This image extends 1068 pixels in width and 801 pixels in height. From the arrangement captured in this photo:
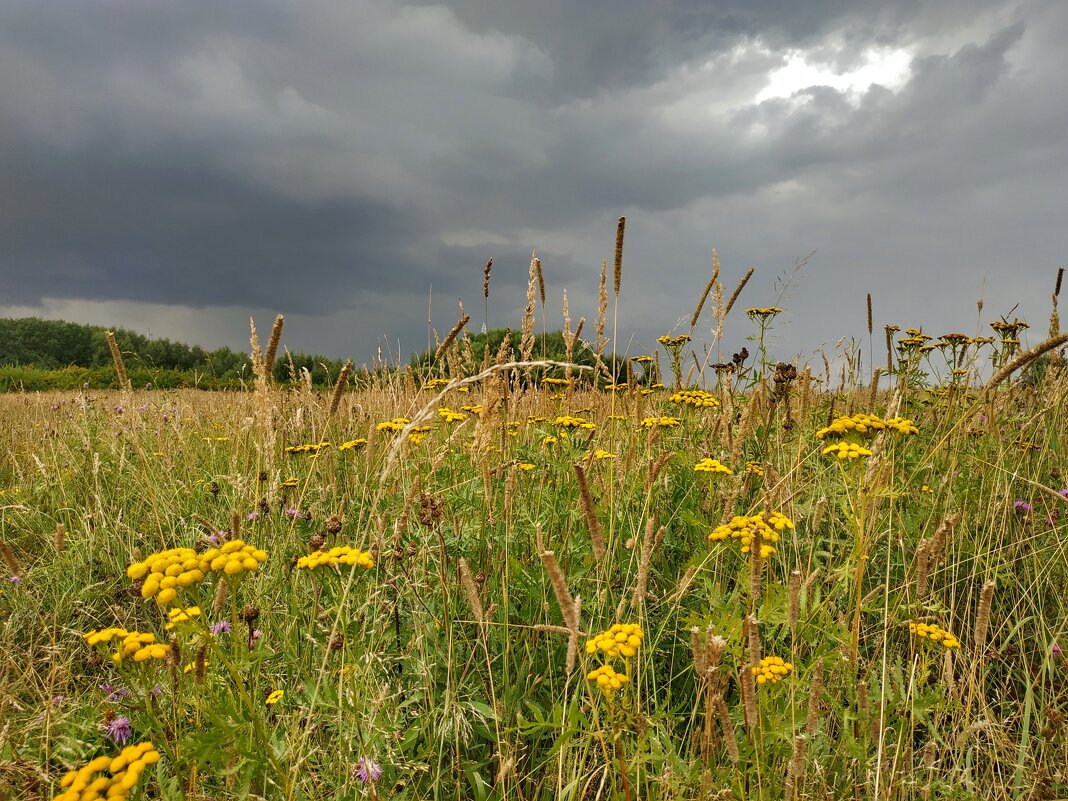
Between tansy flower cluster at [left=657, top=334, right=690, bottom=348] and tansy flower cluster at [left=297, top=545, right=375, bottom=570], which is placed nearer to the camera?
tansy flower cluster at [left=297, top=545, right=375, bottom=570]

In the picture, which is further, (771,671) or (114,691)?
(114,691)

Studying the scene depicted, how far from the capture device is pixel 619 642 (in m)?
1.48

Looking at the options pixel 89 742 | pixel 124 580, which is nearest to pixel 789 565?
pixel 89 742

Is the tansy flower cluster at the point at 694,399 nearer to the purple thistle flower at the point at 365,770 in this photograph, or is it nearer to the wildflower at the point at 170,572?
the purple thistle flower at the point at 365,770

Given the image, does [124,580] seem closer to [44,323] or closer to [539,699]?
[539,699]

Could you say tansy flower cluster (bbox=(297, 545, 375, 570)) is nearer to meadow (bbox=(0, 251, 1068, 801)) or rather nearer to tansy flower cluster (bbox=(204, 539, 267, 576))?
meadow (bbox=(0, 251, 1068, 801))

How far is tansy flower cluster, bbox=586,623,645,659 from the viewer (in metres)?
1.43

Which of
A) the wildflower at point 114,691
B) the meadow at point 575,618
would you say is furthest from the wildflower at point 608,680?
the wildflower at point 114,691

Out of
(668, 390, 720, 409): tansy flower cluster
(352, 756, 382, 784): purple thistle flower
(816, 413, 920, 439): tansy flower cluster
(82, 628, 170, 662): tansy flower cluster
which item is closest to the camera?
(82, 628, 170, 662): tansy flower cluster

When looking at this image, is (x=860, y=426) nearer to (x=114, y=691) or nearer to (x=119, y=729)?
(x=119, y=729)

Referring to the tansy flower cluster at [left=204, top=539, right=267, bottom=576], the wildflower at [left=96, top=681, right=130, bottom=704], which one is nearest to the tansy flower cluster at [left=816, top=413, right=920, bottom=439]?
the tansy flower cluster at [left=204, top=539, right=267, bottom=576]

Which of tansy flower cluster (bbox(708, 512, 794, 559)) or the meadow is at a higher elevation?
tansy flower cluster (bbox(708, 512, 794, 559))

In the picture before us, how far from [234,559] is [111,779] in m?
0.44

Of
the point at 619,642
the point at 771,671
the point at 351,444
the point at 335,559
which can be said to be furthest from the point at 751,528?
the point at 351,444
